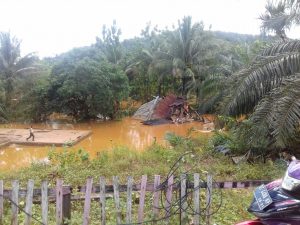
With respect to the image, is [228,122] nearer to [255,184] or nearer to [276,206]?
[255,184]

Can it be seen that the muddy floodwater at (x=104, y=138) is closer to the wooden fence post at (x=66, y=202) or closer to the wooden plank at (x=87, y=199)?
the wooden fence post at (x=66, y=202)

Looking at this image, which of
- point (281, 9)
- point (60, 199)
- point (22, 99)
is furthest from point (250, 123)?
point (22, 99)

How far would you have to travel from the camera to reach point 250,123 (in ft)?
28.1

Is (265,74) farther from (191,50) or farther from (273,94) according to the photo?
(191,50)

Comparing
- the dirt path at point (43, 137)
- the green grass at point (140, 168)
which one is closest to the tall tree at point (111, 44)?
the dirt path at point (43, 137)

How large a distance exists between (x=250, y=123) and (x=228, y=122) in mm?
1778

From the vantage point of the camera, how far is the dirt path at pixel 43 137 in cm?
1597

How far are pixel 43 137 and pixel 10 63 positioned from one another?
30.5ft

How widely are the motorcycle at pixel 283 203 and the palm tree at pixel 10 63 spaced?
2391 centimetres

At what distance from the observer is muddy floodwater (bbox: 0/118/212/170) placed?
13.5 metres

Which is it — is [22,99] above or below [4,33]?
below

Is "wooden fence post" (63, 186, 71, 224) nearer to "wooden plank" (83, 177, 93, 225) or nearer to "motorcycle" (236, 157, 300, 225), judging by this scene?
"wooden plank" (83, 177, 93, 225)

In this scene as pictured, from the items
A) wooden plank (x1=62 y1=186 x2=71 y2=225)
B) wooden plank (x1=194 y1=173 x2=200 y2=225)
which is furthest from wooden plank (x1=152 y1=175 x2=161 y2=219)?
wooden plank (x1=62 y1=186 x2=71 y2=225)

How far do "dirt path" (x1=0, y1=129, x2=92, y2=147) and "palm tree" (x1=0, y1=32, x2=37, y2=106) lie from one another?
19.1 ft
